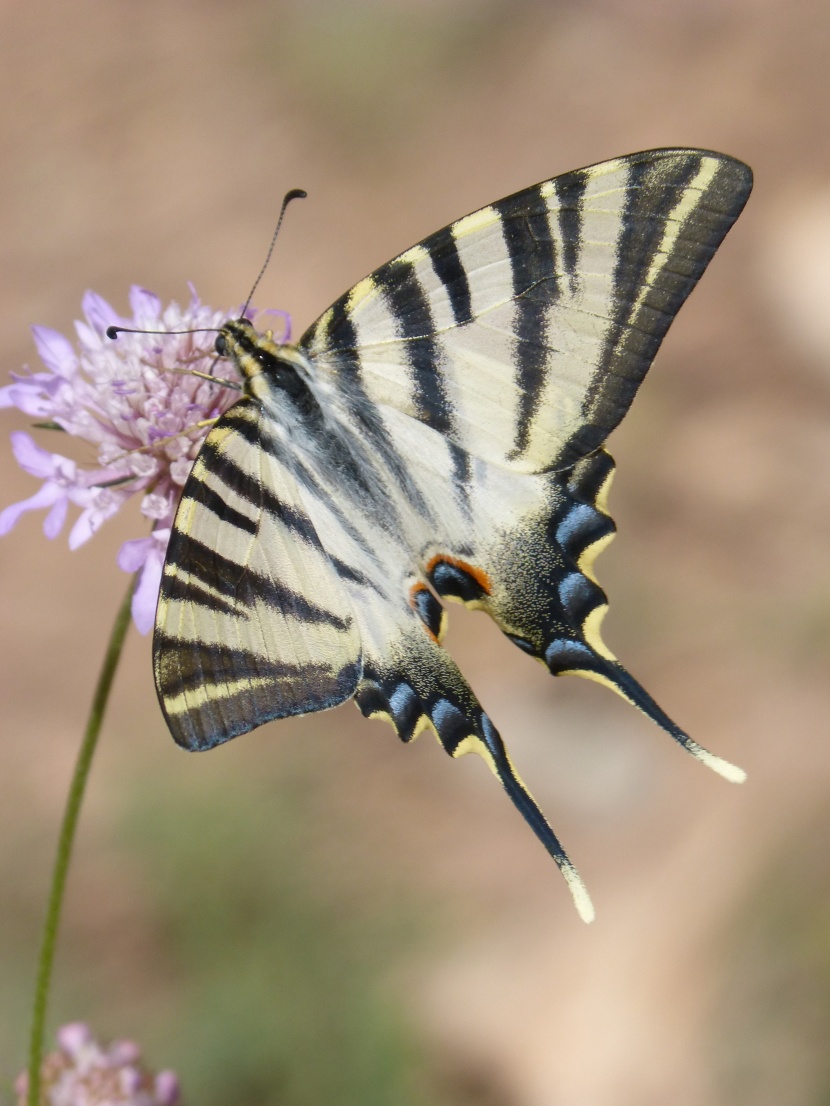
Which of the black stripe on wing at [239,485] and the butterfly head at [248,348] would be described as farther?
the butterfly head at [248,348]

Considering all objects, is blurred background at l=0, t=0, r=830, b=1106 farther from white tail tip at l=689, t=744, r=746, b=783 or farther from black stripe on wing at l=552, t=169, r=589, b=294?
black stripe on wing at l=552, t=169, r=589, b=294

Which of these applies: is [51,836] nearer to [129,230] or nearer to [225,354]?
[225,354]

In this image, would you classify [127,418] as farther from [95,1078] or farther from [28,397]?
[95,1078]

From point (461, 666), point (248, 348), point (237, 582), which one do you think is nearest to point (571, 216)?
point (248, 348)

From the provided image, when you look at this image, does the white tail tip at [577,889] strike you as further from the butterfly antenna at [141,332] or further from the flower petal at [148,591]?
the butterfly antenna at [141,332]

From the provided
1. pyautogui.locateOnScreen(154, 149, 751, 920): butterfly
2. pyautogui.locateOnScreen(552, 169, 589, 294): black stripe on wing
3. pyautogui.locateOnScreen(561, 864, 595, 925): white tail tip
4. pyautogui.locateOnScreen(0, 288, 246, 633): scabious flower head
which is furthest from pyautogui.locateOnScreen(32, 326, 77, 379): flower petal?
pyautogui.locateOnScreen(561, 864, 595, 925): white tail tip

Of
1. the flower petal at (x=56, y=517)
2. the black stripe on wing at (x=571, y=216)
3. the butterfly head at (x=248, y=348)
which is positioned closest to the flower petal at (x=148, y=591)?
the flower petal at (x=56, y=517)
